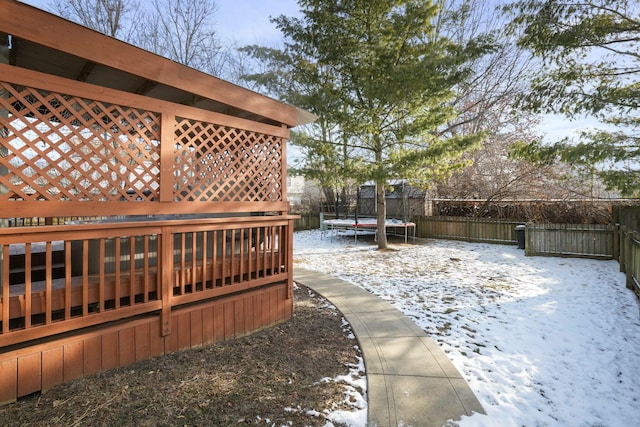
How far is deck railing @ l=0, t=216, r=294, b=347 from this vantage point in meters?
2.39

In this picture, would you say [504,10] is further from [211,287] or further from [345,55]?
[211,287]

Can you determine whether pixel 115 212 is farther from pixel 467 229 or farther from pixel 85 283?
pixel 467 229

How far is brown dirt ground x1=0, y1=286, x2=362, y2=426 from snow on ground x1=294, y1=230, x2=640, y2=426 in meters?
1.14

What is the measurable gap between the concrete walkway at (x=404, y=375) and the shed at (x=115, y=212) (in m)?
1.16

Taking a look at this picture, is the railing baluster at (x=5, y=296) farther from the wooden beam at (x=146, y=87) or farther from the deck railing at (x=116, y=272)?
the wooden beam at (x=146, y=87)

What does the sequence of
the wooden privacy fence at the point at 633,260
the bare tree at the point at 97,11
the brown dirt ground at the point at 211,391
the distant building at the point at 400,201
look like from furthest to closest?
the distant building at the point at 400,201
the bare tree at the point at 97,11
the wooden privacy fence at the point at 633,260
the brown dirt ground at the point at 211,391

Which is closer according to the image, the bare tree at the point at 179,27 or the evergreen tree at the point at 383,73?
the evergreen tree at the point at 383,73

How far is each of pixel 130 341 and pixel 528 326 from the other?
448cm

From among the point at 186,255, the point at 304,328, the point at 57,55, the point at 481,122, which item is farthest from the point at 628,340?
the point at 481,122

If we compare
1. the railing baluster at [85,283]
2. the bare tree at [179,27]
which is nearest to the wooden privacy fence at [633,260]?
the railing baluster at [85,283]

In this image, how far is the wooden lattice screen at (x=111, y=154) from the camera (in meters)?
2.37

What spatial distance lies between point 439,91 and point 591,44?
2.89 meters

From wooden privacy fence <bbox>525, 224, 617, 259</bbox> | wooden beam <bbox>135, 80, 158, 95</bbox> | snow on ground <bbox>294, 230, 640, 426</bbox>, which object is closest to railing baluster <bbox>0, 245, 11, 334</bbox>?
wooden beam <bbox>135, 80, 158, 95</bbox>

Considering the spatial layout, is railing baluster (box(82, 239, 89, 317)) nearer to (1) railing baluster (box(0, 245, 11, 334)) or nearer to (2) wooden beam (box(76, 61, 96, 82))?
(1) railing baluster (box(0, 245, 11, 334))
